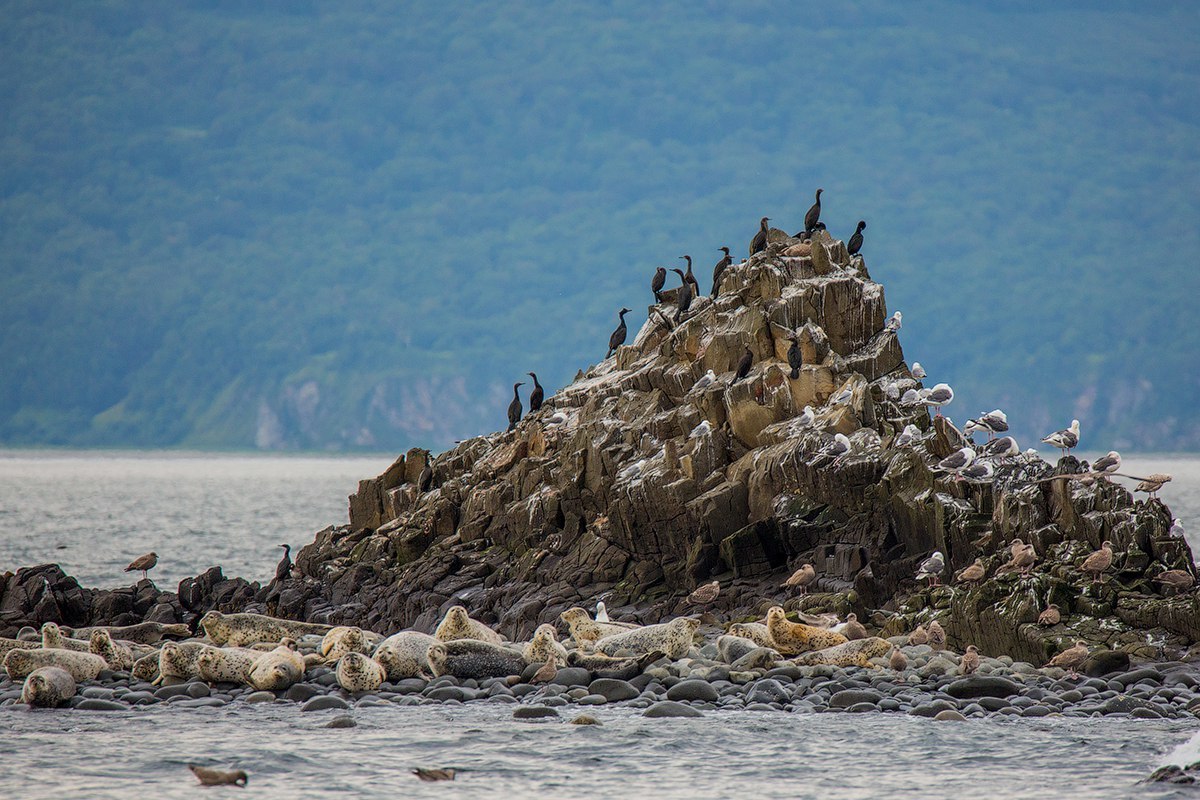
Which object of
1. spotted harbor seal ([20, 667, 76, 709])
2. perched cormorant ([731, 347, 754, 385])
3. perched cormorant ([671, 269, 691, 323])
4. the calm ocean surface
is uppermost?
perched cormorant ([671, 269, 691, 323])

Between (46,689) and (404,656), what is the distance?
4264 mm

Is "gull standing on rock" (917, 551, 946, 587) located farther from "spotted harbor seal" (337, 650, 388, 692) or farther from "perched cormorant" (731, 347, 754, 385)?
"spotted harbor seal" (337, 650, 388, 692)

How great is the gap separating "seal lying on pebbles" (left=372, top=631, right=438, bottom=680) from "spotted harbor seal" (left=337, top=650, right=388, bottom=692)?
36cm

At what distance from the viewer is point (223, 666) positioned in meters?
19.1

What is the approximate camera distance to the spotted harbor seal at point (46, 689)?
18.0 m

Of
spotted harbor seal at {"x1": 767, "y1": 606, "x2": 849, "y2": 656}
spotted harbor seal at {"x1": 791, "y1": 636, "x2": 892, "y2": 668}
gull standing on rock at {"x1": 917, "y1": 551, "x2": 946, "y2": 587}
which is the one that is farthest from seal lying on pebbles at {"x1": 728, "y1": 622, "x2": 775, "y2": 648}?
gull standing on rock at {"x1": 917, "y1": 551, "x2": 946, "y2": 587}

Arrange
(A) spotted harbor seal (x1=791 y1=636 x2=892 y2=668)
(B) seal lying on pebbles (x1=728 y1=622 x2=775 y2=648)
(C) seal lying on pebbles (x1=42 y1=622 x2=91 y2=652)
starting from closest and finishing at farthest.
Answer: (A) spotted harbor seal (x1=791 y1=636 x2=892 y2=668)
(B) seal lying on pebbles (x1=728 y1=622 x2=775 y2=648)
(C) seal lying on pebbles (x1=42 y1=622 x2=91 y2=652)

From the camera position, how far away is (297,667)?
753 inches

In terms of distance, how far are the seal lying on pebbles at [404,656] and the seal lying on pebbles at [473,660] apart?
9 cm

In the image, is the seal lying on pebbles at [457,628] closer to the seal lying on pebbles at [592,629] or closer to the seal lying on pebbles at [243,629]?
the seal lying on pebbles at [592,629]

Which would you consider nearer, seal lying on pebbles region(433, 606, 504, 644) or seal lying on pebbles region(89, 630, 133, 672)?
seal lying on pebbles region(89, 630, 133, 672)

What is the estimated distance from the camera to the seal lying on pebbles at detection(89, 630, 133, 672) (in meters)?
20.2

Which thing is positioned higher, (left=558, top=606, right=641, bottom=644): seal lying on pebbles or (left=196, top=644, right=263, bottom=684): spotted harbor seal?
(left=558, top=606, right=641, bottom=644): seal lying on pebbles

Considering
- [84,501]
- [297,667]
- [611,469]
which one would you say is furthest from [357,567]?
[84,501]
